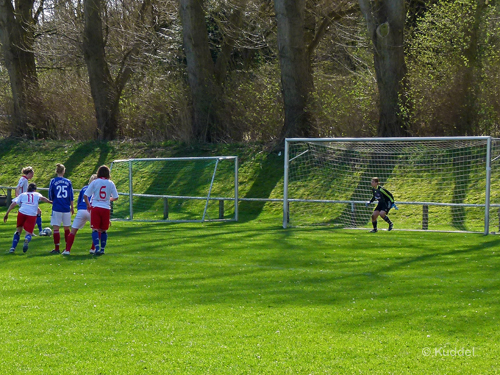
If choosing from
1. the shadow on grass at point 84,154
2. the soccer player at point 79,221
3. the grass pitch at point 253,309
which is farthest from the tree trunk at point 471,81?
the shadow on grass at point 84,154

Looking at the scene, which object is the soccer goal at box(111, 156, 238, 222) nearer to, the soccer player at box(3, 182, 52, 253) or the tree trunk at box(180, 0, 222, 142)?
the tree trunk at box(180, 0, 222, 142)

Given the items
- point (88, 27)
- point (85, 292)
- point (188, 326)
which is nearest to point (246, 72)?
point (88, 27)

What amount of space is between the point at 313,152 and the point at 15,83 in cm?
1776

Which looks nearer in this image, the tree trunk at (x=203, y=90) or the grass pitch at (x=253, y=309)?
the grass pitch at (x=253, y=309)

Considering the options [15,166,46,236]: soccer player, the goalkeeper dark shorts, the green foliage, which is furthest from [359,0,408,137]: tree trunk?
[15,166,46,236]: soccer player

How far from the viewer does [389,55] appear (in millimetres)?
21156

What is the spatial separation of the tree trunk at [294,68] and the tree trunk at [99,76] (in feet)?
31.4

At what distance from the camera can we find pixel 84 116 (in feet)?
105

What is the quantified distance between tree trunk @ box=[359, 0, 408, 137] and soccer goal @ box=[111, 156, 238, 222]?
204 inches

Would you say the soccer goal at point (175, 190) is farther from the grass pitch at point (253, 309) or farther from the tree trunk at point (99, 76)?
the grass pitch at point (253, 309)

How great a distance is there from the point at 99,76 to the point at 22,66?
495 cm

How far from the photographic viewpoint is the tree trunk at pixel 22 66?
103ft

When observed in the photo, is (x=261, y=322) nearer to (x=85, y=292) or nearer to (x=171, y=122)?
(x=85, y=292)

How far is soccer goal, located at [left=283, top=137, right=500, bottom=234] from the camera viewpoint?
1808 centimetres
